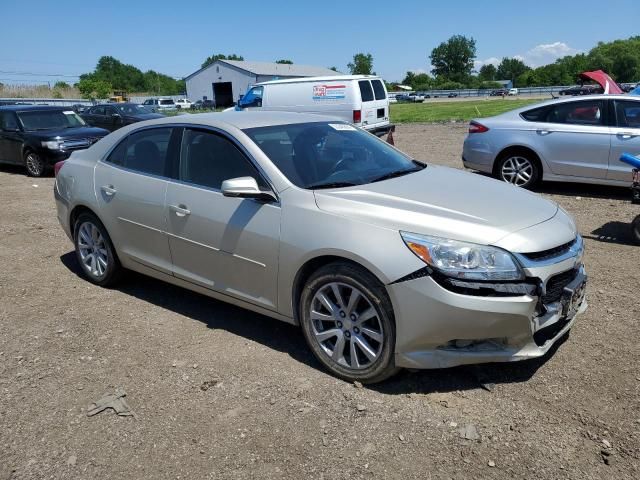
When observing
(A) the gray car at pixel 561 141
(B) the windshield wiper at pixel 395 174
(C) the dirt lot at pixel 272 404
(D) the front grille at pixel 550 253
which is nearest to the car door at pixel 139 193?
(C) the dirt lot at pixel 272 404

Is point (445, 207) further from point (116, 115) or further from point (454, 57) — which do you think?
point (454, 57)

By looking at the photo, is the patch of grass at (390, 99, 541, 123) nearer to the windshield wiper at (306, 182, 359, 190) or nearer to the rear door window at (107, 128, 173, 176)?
the rear door window at (107, 128, 173, 176)

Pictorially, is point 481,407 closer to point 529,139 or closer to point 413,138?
point 529,139

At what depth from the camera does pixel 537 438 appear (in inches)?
115

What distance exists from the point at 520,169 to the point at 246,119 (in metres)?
5.89

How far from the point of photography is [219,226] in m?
3.97

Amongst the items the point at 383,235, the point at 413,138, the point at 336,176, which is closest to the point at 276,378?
the point at 383,235

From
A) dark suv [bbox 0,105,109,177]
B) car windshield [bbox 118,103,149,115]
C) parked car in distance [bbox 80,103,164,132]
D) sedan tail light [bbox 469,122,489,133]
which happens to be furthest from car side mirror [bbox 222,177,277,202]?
car windshield [bbox 118,103,149,115]

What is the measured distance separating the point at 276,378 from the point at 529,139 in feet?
21.9

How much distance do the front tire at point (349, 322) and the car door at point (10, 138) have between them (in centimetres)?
1213

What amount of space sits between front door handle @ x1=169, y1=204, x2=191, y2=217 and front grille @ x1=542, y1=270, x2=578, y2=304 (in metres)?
2.55

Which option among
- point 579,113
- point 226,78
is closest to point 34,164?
point 579,113

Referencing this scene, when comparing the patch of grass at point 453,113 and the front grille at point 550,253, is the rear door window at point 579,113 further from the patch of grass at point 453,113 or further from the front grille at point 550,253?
the patch of grass at point 453,113

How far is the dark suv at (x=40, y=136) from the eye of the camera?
500 inches
